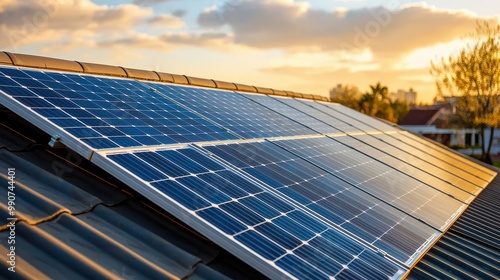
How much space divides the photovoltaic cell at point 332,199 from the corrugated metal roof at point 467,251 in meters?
0.31

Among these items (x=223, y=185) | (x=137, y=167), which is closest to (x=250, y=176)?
(x=223, y=185)

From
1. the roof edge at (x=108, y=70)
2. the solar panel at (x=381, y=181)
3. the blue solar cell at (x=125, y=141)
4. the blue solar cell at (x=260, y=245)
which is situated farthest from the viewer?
the solar panel at (x=381, y=181)

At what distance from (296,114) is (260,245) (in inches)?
456

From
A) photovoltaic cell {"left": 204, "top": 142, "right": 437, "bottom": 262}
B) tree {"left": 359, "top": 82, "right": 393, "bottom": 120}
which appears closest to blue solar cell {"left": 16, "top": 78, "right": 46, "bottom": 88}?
photovoltaic cell {"left": 204, "top": 142, "right": 437, "bottom": 262}

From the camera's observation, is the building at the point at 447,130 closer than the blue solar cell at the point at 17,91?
No

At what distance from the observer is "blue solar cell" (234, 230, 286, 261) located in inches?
207

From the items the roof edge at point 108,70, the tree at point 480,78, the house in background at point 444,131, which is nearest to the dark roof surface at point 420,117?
the house in background at point 444,131

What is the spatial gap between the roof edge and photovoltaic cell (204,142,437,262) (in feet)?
13.1

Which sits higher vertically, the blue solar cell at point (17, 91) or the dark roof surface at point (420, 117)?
the blue solar cell at point (17, 91)

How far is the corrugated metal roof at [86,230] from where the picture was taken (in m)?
4.62

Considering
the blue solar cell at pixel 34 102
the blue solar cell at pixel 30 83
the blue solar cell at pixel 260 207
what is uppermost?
the blue solar cell at pixel 30 83

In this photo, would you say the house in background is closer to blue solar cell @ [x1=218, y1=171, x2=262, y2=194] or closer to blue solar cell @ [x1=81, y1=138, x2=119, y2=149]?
blue solar cell @ [x1=218, y1=171, x2=262, y2=194]

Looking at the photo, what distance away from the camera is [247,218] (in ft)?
19.6

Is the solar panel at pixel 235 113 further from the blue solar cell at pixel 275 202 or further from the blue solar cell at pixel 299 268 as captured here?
the blue solar cell at pixel 299 268
